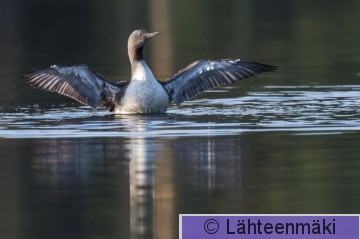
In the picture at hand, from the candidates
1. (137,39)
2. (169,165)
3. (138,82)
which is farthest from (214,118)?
(169,165)

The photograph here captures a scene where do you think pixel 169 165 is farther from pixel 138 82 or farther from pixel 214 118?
pixel 138 82

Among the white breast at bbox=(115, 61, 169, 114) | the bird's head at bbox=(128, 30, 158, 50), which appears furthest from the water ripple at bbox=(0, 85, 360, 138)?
the bird's head at bbox=(128, 30, 158, 50)

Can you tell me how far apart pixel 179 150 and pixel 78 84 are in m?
4.08

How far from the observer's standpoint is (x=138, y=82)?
16609 mm

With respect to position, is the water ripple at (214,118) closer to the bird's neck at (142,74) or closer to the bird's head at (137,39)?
the bird's neck at (142,74)

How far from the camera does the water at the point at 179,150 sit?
10547 millimetres

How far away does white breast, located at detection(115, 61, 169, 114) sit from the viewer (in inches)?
651

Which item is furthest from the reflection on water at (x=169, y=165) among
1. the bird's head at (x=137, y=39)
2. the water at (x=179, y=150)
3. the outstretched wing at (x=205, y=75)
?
the bird's head at (x=137, y=39)

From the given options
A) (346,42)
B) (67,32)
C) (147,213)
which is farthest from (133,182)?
(67,32)

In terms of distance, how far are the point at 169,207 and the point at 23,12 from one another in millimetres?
29429

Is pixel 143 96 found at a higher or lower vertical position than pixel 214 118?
higher

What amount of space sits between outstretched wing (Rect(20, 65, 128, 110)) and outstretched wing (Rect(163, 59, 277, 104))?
2.45 feet

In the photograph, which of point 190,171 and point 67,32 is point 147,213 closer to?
point 190,171

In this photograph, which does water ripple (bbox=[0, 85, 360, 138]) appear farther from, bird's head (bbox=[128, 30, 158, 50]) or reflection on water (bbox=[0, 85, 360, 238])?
bird's head (bbox=[128, 30, 158, 50])
